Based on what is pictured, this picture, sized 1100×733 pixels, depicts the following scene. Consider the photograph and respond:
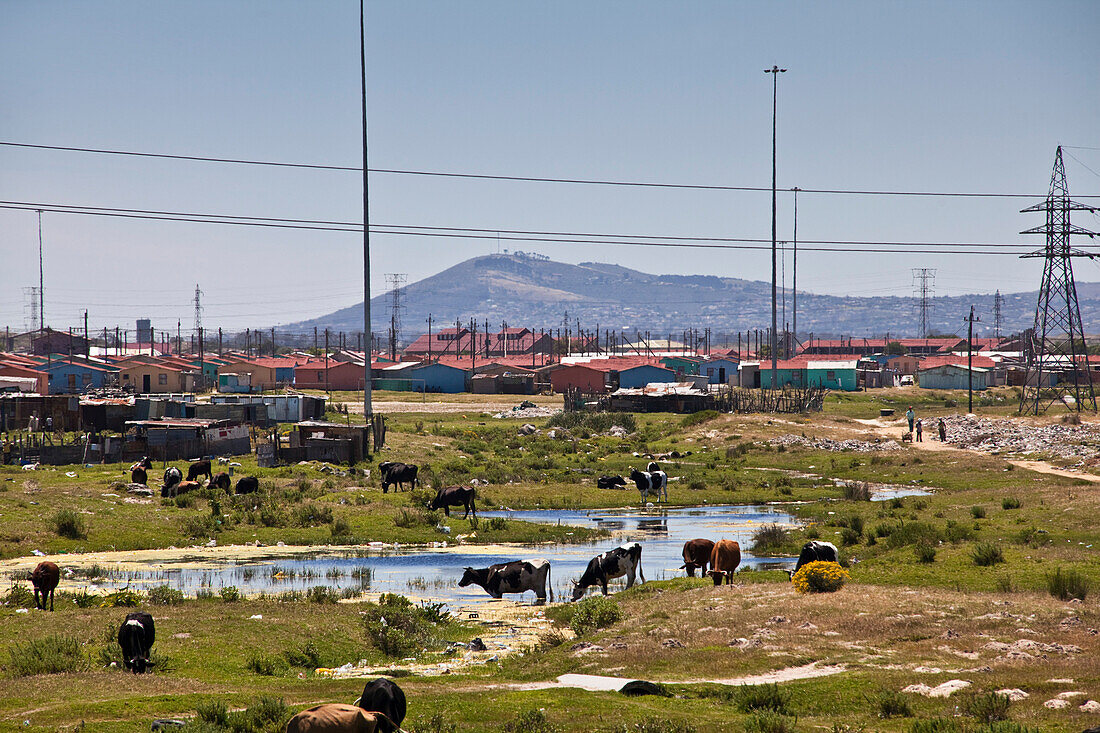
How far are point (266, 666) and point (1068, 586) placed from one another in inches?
608

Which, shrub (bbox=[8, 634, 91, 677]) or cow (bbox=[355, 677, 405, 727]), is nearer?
cow (bbox=[355, 677, 405, 727])

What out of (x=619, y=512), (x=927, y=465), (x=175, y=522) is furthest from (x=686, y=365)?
(x=175, y=522)

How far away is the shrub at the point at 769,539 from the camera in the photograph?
3020 centimetres

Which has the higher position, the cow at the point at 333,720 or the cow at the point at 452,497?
the cow at the point at 333,720

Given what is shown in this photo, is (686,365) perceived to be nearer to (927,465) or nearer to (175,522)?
(927,465)

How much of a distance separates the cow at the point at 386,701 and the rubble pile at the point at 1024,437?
4254 centimetres

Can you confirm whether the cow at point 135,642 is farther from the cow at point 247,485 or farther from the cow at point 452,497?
the cow at point 247,485

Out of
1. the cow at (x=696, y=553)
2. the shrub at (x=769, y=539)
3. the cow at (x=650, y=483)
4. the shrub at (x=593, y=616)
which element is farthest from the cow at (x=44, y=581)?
the cow at (x=650, y=483)

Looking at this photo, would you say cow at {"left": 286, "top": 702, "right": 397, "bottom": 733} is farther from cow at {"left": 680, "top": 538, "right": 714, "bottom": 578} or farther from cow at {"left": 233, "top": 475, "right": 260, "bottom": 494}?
cow at {"left": 233, "top": 475, "right": 260, "bottom": 494}

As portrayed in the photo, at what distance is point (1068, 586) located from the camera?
20438mm

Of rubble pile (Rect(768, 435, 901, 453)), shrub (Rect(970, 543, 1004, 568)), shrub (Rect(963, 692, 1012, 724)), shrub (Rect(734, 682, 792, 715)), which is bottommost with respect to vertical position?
rubble pile (Rect(768, 435, 901, 453))

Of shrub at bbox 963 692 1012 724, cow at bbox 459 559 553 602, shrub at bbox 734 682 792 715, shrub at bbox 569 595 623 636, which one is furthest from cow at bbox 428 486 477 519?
shrub at bbox 963 692 1012 724

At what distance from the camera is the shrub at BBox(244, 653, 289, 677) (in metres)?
17.5

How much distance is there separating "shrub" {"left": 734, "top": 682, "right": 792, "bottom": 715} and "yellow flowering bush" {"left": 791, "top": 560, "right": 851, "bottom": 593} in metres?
7.58
